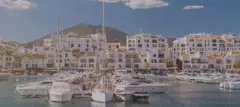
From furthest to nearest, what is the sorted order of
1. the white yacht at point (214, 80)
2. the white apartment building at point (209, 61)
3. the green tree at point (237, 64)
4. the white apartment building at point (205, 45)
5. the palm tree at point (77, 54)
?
the white apartment building at point (205, 45) < the white apartment building at point (209, 61) < the palm tree at point (77, 54) < the green tree at point (237, 64) < the white yacht at point (214, 80)

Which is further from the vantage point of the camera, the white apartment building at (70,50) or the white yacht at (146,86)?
the white apartment building at (70,50)

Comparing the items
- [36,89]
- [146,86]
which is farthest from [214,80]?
[36,89]

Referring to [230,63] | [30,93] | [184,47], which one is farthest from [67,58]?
[30,93]

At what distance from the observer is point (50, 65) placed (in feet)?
316

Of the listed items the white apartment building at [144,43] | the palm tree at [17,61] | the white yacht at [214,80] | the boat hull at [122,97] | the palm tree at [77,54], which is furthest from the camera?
the white apartment building at [144,43]

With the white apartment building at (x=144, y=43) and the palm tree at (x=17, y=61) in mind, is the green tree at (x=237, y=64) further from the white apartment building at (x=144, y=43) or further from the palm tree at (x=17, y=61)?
the palm tree at (x=17, y=61)

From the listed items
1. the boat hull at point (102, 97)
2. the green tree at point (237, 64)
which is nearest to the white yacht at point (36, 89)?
the boat hull at point (102, 97)

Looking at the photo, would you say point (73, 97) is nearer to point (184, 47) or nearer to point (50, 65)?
point (50, 65)

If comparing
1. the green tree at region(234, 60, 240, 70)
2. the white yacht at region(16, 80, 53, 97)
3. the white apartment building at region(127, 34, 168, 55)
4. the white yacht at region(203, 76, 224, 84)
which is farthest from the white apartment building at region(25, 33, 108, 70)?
the white yacht at region(16, 80, 53, 97)

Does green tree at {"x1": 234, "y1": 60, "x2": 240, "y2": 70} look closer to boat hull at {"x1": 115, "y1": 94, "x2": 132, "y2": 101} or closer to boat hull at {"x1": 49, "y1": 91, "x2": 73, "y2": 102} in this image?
boat hull at {"x1": 115, "y1": 94, "x2": 132, "y2": 101}

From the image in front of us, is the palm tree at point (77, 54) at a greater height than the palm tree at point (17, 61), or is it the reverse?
the palm tree at point (77, 54)

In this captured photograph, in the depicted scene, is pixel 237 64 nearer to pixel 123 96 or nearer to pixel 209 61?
pixel 209 61

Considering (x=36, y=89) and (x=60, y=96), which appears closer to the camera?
(x=60, y=96)

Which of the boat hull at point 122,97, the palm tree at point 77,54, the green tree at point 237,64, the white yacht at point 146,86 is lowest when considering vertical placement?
the boat hull at point 122,97
